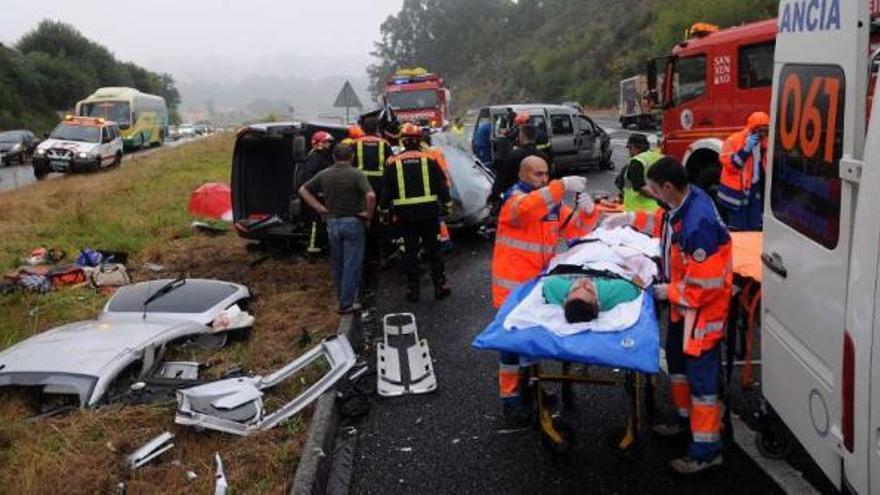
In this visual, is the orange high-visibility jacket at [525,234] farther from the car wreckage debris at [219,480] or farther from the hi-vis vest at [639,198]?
the hi-vis vest at [639,198]

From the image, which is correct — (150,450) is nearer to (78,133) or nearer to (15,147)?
(78,133)

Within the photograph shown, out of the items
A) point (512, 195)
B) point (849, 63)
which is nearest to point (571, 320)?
point (512, 195)

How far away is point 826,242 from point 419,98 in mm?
26854

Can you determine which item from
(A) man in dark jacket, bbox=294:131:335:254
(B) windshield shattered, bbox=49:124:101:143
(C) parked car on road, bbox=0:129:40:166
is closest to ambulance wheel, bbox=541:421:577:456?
(A) man in dark jacket, bbox=294:131:335:254

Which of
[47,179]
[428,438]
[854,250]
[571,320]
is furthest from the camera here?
[47,179]

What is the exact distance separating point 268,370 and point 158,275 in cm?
426

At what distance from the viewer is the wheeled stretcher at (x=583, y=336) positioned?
3.63 meters

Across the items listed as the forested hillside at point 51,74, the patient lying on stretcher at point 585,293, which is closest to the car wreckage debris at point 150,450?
the patient lying on stretcher at point 585,293

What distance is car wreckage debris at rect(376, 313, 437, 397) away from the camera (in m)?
5.55

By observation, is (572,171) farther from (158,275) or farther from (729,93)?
(158,275)

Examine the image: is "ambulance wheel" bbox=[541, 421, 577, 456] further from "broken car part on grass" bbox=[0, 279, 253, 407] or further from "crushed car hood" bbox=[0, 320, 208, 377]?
"crushed car hood" bbox=[0, 320, 208, 377]

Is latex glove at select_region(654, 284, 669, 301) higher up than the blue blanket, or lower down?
higher up

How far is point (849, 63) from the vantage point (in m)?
2.72

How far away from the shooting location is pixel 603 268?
14.3 feet
